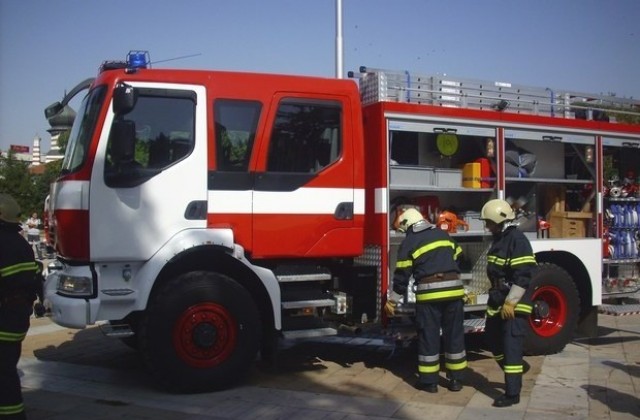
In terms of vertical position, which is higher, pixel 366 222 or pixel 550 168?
pixel 550 168

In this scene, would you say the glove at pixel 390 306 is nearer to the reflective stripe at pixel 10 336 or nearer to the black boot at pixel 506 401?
the black boot at pixel 506 401

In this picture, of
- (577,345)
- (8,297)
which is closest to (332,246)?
(8,297)

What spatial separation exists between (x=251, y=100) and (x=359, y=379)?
292 centimetres

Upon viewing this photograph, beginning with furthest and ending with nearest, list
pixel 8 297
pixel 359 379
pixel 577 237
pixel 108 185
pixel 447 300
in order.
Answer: pixel 577 237
pixel 359 379
pixel 447 300
pixel 108 185
pixel 8 297

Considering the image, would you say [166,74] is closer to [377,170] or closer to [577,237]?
[377,170]

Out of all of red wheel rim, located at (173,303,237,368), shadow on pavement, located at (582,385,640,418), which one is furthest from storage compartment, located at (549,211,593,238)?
red wheel rim, located at (173,303,237,368)

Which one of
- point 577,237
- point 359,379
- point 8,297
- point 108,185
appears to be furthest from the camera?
point 577,237

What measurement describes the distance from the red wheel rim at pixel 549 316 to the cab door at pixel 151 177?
4.02 metres

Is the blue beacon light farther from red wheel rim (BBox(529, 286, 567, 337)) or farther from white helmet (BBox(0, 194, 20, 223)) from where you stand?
red wheel rim (BBox(529, 286, 567, 337))

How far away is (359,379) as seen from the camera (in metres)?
6.17

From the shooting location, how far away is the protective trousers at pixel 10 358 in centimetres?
433

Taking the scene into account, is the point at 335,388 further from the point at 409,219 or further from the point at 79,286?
the point at 79,286

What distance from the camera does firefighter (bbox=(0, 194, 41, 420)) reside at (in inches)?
171

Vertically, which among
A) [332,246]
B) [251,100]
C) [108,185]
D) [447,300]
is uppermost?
[251,100]
